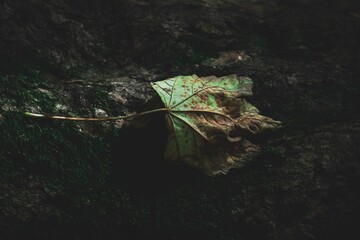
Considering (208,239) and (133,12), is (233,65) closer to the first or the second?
(133,12)

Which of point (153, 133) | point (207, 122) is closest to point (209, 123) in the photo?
point (207, 122)

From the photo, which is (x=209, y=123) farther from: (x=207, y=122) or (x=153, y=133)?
(x=153, y=133)

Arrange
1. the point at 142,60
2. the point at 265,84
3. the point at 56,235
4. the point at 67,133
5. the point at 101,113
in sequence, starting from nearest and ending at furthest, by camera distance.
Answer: the point at 56,235 → the point at 67,133 → the point at 101,113 → the point at 265,84 → the point at 142,60

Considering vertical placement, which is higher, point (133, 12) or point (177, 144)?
point (133, 12)

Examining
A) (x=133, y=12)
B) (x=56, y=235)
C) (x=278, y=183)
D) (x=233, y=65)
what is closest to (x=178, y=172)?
(x=278, y=183)
